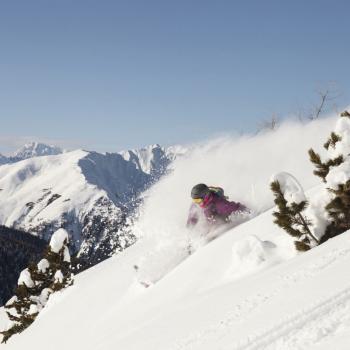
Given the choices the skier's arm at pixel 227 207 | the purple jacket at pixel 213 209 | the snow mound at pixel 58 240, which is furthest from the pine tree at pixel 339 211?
the snow mound at pixel 58 240

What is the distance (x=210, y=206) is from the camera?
16422 mm

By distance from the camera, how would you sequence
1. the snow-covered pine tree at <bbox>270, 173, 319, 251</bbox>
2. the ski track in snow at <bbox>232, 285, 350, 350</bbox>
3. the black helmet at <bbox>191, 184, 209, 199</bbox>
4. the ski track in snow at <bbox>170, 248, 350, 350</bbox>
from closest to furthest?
the ski track in snow at <bbox>232, 285, 350, 350</bbox>, the ski track in snow at <bbox>170, 248, 350, 350</bbox>, the snow-covered pine tree at <bbox>270, 173, 319, 251</bbox>, the black helmet at <bbox>191, 184, 209, 199</bbox>

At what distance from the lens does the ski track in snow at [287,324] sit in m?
5.31

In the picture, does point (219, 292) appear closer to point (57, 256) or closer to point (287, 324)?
point (287, 324)

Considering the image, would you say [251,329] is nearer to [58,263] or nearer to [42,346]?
[42,346]

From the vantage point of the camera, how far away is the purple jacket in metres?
16.3

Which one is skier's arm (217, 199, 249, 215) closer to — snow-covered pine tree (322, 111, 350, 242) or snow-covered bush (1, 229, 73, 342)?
snow-covered pine tree (322, 111, 350, 242)

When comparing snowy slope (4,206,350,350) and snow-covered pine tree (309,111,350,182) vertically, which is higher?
snow-covered pine tree (309,111,350,182)

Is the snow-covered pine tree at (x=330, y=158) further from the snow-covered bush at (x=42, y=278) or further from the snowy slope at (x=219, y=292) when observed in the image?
the snow-covered bush at (x=42, y=278)

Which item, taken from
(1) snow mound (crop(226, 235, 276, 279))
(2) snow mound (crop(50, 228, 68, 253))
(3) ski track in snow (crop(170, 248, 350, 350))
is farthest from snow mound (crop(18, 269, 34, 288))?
(3) ski track in snow (crop(170, 248, 350, 350))

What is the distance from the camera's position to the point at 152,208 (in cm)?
2419

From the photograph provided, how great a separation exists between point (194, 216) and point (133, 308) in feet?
15.8

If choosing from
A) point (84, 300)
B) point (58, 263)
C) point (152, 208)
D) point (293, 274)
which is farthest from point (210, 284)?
point (58, 263)

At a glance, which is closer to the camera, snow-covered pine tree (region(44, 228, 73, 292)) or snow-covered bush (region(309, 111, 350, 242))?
snow-covered bush (region(309, 111, 350, 242))
